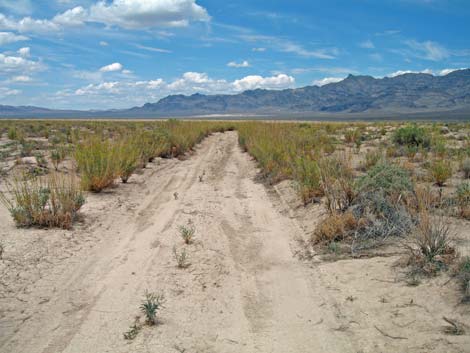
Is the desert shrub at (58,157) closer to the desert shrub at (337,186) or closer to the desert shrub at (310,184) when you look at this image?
the desert shrub at (310,184)

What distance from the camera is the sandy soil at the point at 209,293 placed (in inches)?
145

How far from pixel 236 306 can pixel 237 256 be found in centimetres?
144

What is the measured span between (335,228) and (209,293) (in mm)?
2264

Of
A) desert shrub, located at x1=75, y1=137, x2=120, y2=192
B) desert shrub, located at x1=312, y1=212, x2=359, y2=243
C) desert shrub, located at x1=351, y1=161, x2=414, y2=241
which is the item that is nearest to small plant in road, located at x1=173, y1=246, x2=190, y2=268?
desert shrub, located at x1=312, y1=212, x2=359, y2=243

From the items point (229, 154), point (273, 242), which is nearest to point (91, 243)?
point (273, 242)

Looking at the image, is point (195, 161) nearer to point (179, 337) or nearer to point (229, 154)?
point (229, 154)

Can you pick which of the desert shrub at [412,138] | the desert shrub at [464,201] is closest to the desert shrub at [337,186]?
the desert shrub at [464,201]

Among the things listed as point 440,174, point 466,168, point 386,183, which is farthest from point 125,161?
point 466,168

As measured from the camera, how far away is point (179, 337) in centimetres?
377

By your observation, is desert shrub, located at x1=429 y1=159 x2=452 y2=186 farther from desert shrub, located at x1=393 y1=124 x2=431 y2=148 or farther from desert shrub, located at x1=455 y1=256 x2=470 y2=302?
desert shrub, located at x1=393 y1=124 x2=431 y2=148

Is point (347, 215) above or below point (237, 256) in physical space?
above

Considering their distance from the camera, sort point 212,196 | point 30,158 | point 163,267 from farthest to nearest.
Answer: point 30,158 → point 212,196 → point 163,267

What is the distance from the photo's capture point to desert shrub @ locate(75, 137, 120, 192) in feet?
29.7

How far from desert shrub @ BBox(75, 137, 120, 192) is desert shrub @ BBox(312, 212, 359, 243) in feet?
16.2
